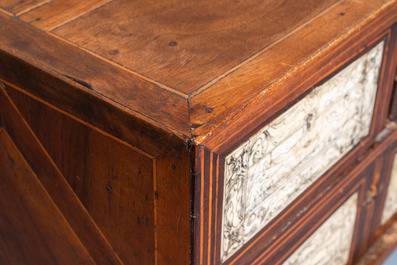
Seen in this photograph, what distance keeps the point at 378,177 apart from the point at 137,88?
0.86 m

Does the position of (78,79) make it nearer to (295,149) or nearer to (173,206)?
(173,206)

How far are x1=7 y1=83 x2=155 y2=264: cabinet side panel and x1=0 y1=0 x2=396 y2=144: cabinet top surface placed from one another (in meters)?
0.09

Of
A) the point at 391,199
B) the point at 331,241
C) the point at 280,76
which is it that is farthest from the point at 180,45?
the point at 391,199

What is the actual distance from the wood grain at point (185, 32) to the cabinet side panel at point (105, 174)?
13 centimetres

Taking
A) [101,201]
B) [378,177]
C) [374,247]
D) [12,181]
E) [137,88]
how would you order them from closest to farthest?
[137,88] < [101,201] < [12,181] < [378,177] < [374,247]

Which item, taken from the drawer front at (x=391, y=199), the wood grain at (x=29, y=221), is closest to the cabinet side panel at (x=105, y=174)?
the wood grain at (x=29, y=221)

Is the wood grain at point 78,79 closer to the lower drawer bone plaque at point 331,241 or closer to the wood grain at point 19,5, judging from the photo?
the wood grain at point 19,5

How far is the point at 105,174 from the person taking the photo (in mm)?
936

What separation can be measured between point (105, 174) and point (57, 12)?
1.14 ft

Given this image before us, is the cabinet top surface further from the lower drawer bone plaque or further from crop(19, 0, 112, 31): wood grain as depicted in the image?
the lower drawer bone plaque

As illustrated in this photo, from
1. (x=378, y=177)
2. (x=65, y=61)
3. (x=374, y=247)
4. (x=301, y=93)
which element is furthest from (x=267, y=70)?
(x=374, y=247)

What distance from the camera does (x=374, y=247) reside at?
164cm

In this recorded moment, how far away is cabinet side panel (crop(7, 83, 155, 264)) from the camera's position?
891 mm

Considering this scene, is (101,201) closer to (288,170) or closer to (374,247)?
(288,170)
